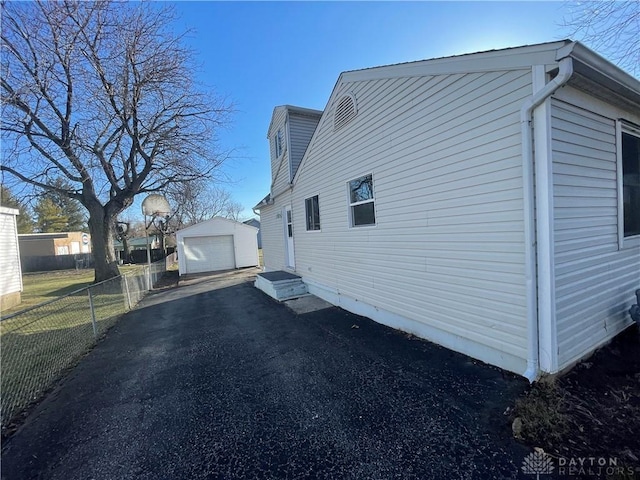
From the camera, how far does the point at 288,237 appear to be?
33.8 ft

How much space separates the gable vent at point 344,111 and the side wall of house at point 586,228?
3619mm

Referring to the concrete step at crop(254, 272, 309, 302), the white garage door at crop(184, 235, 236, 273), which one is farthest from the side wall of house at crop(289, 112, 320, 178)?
the white garage door at crop(184, 235, 236, 273)

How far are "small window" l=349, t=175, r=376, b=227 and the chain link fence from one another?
522cm

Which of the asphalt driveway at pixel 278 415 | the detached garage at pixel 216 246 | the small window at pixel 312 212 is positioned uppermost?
the small window at pixel 312 212

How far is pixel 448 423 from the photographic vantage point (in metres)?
2.50

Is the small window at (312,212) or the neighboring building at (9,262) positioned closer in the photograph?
the small window at (312,212)

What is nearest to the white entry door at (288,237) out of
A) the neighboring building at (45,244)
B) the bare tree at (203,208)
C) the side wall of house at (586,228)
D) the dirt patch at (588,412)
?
the side wall of house at (586,228)

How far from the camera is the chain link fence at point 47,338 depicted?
11.7 ft

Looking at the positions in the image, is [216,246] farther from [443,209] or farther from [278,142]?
[443,209]

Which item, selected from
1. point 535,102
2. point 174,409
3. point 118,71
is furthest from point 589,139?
point 118,71

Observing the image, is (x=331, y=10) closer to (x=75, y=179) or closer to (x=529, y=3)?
(x=529, y=3)

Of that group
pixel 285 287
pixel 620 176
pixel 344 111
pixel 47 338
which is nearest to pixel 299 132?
pixel 344 111

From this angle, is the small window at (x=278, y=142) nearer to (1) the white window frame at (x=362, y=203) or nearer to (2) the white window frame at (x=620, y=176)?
(1) the white window frame at (x=362, y=203)

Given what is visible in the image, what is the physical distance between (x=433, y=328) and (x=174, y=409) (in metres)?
3.56
